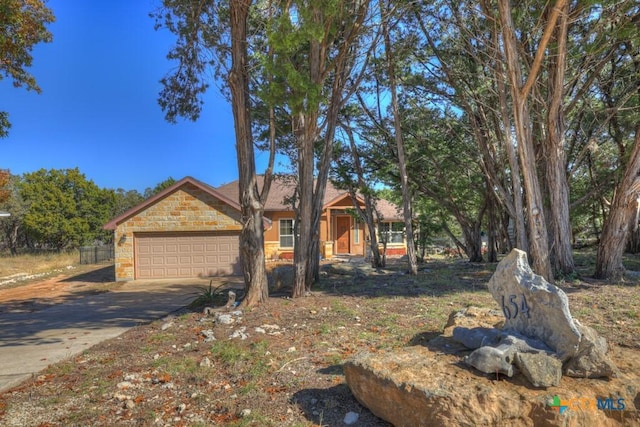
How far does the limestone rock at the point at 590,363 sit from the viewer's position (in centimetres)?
317

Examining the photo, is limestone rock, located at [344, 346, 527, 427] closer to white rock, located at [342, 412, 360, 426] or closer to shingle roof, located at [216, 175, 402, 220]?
white rock, located at [342, 412, 360, 426]

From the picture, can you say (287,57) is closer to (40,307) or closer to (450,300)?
(450,300)

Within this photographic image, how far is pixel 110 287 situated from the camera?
14.3m

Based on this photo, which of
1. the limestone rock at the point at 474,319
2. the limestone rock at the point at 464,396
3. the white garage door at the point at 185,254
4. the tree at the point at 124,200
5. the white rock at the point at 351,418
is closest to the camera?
the limestone rock at the point at 464,396

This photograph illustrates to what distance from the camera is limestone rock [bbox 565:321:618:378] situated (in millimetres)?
3170

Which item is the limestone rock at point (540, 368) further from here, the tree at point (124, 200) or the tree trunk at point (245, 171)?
the tree at point (124, 200)

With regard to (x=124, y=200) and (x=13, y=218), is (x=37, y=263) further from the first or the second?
(x=124, y=200)

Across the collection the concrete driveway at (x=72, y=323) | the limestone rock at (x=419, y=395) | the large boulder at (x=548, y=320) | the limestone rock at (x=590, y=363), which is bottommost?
the concrete driveway at (x=72, y=323)

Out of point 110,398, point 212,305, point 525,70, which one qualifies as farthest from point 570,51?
point 110,398

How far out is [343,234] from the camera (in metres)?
25.8

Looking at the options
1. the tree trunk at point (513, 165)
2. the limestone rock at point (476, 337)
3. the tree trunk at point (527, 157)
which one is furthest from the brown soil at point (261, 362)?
the tree trunk at point (513, 165)

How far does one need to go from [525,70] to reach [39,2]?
12829 mm

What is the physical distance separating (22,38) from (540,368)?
40.8ft

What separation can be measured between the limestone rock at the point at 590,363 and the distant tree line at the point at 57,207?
29.8 metres
